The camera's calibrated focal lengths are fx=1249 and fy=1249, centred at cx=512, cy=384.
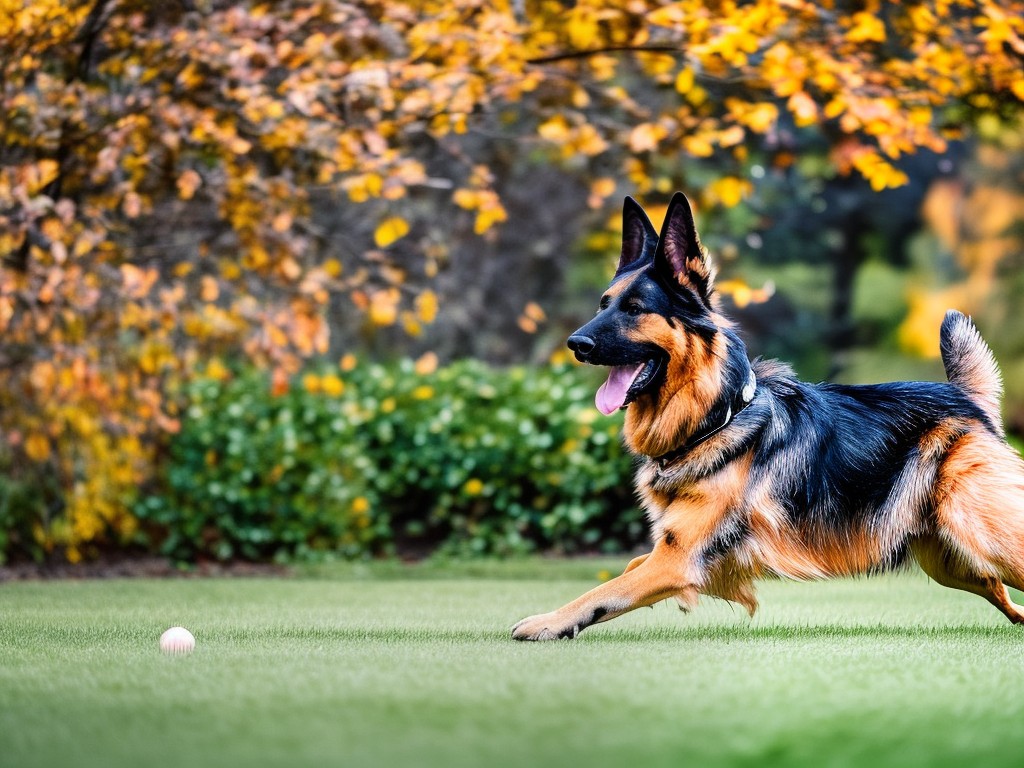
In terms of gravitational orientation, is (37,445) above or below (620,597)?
below

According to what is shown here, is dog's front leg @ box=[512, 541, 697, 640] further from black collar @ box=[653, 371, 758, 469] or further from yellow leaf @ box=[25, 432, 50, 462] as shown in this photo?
yellow leaf @ box=[25, 432, 50, 462]

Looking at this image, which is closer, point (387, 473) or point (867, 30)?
point (867, 30)

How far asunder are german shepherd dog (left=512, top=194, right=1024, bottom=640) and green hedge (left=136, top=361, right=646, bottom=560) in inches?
179

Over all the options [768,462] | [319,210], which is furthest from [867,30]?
[319,210]

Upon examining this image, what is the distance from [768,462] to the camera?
4824 mm

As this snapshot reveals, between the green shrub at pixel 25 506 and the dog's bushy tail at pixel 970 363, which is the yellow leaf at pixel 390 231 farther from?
the green shrub at pixel 25 506

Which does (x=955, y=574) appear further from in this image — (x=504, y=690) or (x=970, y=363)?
(x=504, y=690)

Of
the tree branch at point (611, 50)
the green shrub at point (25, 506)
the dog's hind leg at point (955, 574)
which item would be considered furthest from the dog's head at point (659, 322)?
the green shrub at point (25, 506)

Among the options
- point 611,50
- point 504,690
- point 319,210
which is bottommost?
point 319,210

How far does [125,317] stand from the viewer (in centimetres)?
746

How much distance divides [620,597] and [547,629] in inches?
11.5

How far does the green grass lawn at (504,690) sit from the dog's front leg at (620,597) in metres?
0.09

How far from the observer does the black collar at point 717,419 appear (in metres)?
4.83

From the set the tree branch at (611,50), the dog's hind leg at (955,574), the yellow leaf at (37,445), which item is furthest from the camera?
the yellow leaf at (37,445)
